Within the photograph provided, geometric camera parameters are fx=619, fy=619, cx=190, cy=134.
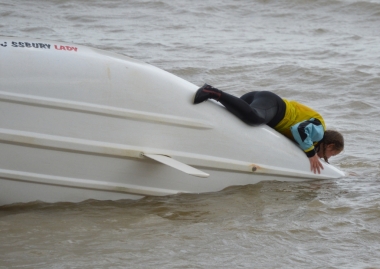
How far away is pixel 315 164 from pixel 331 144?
0.77ft

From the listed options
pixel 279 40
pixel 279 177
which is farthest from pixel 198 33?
pixel 279 177

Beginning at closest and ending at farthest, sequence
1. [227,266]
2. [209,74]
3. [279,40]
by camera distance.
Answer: [227,266]
[209,74]
[279,40]

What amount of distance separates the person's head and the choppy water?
0.27 m

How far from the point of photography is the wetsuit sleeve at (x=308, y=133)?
16.8 ft

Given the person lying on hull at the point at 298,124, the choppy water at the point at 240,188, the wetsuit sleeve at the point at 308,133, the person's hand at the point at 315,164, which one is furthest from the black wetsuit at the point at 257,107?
the choppy water at the point at 240,188

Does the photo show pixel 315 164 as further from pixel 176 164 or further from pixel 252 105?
pixel 176 164

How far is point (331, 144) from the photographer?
5.33m

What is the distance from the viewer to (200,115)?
4688mm

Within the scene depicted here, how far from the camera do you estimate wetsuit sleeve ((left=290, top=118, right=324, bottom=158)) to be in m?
5.12

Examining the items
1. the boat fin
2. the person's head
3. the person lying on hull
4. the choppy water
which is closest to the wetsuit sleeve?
the person lying on hull

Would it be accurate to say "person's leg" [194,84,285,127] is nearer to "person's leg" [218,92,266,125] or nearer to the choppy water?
"person's leg" [218,92,266,125]

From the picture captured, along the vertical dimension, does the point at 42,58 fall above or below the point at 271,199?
above

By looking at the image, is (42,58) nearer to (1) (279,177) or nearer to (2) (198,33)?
(1) (279,177)

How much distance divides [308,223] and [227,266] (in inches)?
39.7
